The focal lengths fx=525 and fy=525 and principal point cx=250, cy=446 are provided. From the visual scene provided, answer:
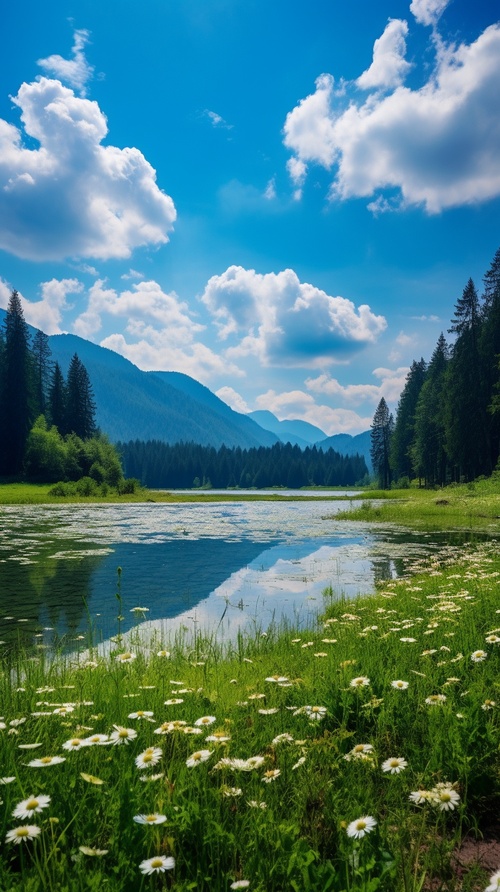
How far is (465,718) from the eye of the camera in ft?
12.4

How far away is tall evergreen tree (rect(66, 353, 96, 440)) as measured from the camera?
93.1 meters

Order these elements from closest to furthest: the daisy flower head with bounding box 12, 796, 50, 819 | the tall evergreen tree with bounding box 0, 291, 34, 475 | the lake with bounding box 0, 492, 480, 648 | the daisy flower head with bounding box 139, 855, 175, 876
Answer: the daisy flower head with bounding box 139, 855, 175, 876, the daisy flower head with bounding box 12, 796, 50, 819, the lake with bounding box 0, 492, 480, 648, the tall evergreen tree with bounding box 0, 291, 34, 475

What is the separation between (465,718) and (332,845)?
1.47 meters

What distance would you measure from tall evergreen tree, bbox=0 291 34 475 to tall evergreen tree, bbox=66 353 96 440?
7998 millimetres

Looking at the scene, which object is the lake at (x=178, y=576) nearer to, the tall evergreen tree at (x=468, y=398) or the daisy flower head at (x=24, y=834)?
the daisy flower head at (x=24, y=834)

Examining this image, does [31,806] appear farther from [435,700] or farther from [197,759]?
[435,700]

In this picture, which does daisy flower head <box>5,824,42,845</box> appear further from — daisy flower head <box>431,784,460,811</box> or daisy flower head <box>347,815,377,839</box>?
daisy flower head <box>431,784,460,811</box>

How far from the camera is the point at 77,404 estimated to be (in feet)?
308

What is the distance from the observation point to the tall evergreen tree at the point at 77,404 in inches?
3664

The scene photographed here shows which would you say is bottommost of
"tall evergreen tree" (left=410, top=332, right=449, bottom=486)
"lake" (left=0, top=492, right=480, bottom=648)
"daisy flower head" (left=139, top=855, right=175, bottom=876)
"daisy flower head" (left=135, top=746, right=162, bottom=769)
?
"lake" (left=0, top=492, right=480, bottom=648)

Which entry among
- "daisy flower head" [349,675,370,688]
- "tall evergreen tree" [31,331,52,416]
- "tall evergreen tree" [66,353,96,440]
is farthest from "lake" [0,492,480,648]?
"tall evergreen tree" [31,331,52,416]

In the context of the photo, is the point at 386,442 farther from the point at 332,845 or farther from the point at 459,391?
the point at 332,845

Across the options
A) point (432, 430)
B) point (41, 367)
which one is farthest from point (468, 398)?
point (41, 367)

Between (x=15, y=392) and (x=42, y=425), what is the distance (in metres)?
8.64
